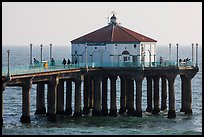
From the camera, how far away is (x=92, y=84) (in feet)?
275

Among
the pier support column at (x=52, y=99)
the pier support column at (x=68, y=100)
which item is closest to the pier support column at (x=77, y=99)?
the pier support column at (x=68, y=100)

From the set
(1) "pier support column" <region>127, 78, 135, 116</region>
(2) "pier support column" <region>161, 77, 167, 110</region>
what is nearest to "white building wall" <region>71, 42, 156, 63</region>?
(2) "pier support column" <region>161, 77, 167, 110</region>

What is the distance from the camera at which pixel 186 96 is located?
277 feet

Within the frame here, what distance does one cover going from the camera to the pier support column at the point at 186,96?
84000mm

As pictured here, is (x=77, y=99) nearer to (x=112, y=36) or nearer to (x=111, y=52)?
(x=111, y=52)

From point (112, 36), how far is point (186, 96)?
10.8 metres

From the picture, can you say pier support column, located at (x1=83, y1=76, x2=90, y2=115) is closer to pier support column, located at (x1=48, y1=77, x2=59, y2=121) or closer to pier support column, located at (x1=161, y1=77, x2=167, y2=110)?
pier support column, located at (x1=48, y1=77, x2=59, y2=121)

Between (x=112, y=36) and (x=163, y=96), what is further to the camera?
(x=163, y=96)

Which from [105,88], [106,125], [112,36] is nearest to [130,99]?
[105,88]

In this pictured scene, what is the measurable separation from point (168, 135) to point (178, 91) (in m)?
54.0

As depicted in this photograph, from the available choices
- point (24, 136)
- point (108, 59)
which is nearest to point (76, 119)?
point (108, 59)

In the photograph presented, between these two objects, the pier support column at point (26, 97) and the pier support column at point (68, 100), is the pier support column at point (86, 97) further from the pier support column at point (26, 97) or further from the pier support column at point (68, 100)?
the pier support column at point (26, 97)

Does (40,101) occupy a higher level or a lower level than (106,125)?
higher

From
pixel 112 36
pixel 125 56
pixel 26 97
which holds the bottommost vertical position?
pixel 26 97
